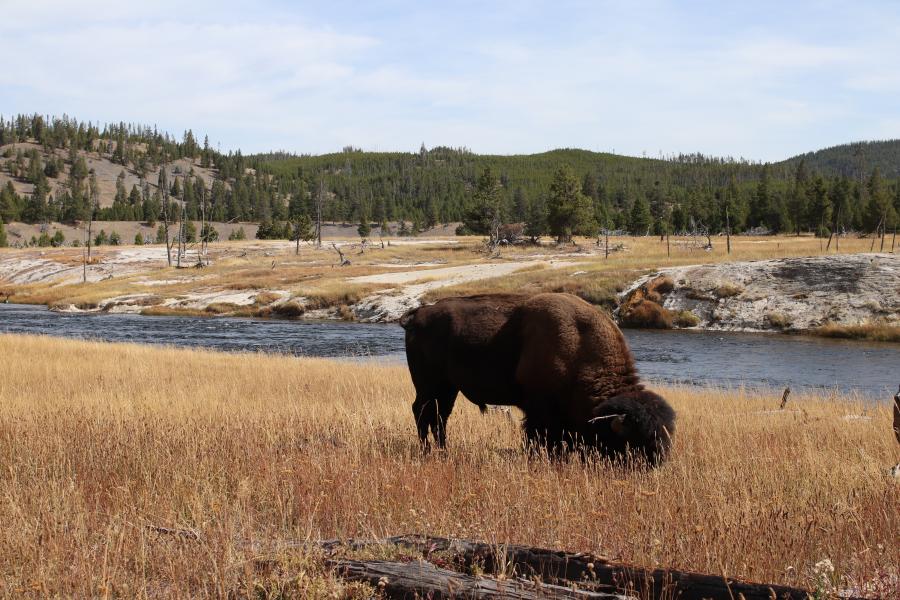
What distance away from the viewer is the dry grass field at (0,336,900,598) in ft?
12.8

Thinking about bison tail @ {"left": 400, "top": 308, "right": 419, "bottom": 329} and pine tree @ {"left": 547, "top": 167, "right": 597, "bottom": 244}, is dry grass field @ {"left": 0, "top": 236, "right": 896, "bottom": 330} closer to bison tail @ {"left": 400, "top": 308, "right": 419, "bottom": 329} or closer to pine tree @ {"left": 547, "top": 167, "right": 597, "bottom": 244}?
pine tree @ {"left": 547, "top": 167, "right": 597, "bottom": 244}

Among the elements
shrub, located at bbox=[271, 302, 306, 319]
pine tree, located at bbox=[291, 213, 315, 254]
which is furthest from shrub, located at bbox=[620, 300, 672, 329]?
pine tree, located at bbox=[291, 213, 315, 254]

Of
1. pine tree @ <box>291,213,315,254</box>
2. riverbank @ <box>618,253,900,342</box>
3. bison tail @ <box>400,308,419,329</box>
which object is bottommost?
riverbank @ <box>618,253,900,342</box>

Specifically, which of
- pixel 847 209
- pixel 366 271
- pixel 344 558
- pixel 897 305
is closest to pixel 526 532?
pixel 344 558

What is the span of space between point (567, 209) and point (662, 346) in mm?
55261

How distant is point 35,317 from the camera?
44.2m

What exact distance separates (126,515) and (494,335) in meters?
4.19

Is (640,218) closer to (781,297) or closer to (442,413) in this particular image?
(781,297)

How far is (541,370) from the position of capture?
752 centimetres

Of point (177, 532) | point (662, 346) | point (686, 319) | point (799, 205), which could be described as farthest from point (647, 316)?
point (799, 205)

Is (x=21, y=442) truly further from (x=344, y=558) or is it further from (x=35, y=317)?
(x=35, y=317)

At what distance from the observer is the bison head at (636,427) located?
666 centimetres

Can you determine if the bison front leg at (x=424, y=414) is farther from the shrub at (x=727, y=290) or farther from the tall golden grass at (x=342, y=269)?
the shrub at (x=727, y=290)

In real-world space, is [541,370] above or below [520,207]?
below
